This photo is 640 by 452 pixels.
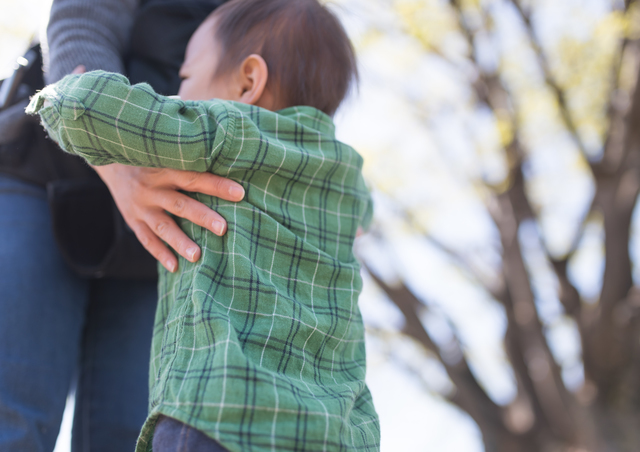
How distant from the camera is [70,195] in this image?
116cm

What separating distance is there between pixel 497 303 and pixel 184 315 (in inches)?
148

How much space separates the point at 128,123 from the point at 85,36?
1.62ft

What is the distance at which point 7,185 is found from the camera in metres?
1.15

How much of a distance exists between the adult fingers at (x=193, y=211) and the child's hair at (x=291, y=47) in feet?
1.10

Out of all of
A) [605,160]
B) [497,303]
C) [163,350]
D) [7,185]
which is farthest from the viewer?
[497,303]

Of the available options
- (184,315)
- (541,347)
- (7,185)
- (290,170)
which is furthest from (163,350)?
(541,347)

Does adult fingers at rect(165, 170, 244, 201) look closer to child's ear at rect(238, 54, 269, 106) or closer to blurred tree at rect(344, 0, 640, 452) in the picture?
child's ear at rect(238, 54, 269, 106)

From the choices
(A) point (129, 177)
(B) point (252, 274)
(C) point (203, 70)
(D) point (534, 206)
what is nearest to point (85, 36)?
(C) point (203, 70)

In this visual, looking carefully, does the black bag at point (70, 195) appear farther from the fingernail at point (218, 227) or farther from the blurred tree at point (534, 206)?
the blurred tree at point (534, 206)

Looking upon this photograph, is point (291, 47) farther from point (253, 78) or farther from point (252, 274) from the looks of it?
point (252, 274)

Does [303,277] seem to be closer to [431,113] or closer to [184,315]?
[184,315]

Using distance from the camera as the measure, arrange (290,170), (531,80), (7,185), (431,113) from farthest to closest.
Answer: (431,113) < (531,80) < (7,185) < (290,170)

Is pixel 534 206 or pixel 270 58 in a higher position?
pixel 270 58

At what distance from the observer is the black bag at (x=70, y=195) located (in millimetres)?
1145
